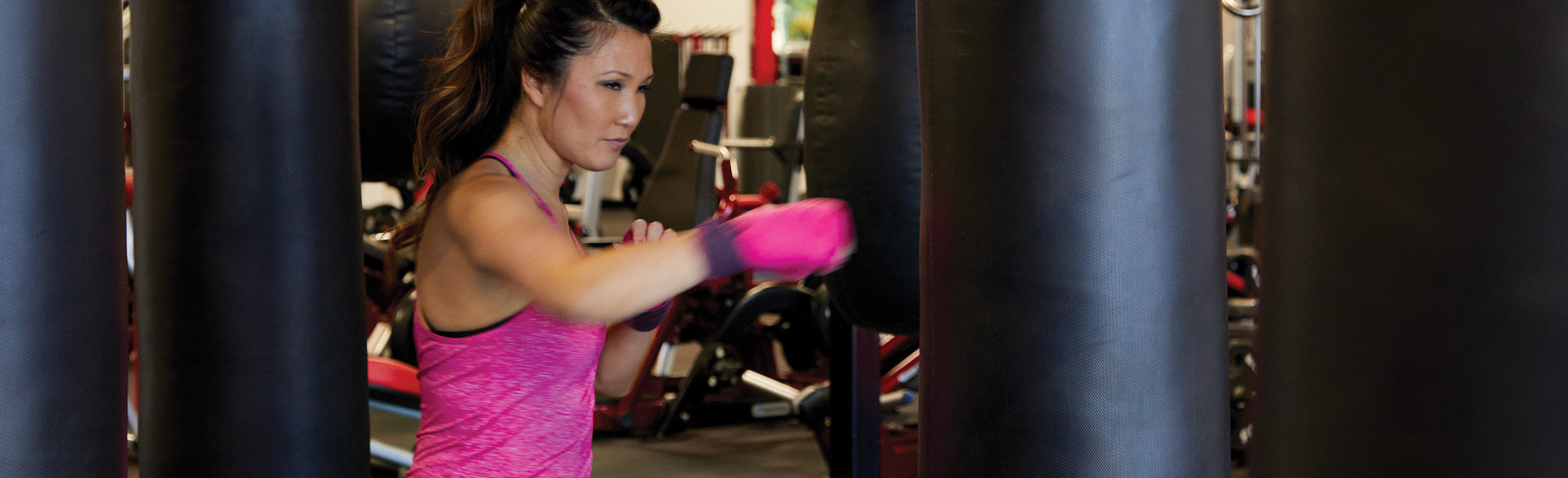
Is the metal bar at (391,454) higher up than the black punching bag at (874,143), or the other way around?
the black punching bag at (874,143)

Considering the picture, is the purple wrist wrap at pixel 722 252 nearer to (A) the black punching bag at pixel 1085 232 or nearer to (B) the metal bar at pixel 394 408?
(A) the black punching bag at pixel 1085 232

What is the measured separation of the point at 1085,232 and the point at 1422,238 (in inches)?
19.0

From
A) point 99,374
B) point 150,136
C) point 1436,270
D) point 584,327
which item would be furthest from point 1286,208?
point 150,136

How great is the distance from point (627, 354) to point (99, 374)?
2.32 feet

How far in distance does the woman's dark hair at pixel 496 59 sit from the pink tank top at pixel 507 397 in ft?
0.33

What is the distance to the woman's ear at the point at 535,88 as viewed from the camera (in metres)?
1.30

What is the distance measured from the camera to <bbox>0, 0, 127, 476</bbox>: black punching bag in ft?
2.58

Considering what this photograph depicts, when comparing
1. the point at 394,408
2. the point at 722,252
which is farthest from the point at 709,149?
the point at 722,252

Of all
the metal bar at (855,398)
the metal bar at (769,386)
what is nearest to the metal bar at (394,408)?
the metal bar at (855,398)

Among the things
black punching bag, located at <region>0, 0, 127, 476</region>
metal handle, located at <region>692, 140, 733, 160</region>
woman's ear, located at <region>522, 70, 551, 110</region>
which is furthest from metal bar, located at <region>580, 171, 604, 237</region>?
black punching bag, located at <region>0, 0, 127, 476</region>

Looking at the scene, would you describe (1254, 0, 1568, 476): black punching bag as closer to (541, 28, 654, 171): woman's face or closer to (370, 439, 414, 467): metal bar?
(541, 28, 654, 171): woman's face

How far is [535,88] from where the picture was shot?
130cm

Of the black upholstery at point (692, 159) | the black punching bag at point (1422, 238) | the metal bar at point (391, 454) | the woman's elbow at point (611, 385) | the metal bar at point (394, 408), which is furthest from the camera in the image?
the black upholstery at point (692, 159)

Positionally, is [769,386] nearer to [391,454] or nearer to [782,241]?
[391,454]
